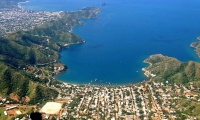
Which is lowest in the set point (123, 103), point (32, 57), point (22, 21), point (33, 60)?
point (123, 103)

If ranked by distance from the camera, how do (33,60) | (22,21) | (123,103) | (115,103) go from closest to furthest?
(123,103), (115,103), (33,60), (22,21)

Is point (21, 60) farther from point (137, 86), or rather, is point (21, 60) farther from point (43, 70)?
point (137, 86)

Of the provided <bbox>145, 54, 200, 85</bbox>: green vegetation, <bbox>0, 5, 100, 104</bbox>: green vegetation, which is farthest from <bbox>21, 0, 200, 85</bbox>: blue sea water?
<bbox>0, 5, 100, 104</bbox>: green vegetation

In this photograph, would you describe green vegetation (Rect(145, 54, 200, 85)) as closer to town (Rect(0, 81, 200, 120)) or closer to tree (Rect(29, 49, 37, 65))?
town (Rect(0, 81, 200, 120))

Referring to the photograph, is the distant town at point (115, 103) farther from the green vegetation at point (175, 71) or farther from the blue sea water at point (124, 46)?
the blue sea water at point (124, 46)

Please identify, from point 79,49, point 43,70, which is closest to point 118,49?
point 79,49

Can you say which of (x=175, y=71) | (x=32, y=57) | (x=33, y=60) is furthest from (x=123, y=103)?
(x=32, y=57)

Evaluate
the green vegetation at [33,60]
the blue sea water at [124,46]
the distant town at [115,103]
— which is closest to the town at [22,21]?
the green vegetation at [33,60]

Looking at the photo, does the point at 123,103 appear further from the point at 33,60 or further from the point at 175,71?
the point at 33,60
